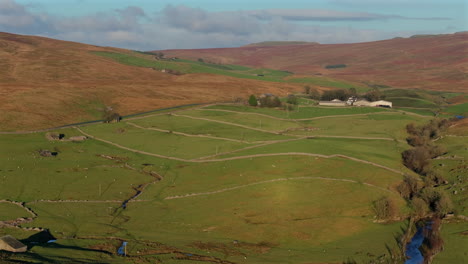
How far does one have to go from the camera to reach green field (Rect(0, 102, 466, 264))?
53.2 meters

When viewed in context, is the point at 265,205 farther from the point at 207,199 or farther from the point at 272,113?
the point at 272,113

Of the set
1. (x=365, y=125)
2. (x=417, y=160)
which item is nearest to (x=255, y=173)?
(x=417, y=160)

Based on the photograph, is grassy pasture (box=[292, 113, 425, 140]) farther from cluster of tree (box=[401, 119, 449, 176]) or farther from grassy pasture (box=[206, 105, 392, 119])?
grassy pasture (box=[206, 105, 392, 119])

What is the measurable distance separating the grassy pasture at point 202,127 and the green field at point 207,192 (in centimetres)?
46

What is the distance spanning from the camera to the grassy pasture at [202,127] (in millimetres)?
112750

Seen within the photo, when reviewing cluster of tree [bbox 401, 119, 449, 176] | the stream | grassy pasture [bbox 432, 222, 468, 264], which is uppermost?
cluster of tree [bbox 401, 119, 449, 176]

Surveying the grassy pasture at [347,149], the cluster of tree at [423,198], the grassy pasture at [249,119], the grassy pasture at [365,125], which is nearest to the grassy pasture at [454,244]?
the cluster of tree at [423,198]

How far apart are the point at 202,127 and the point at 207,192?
49094 mm

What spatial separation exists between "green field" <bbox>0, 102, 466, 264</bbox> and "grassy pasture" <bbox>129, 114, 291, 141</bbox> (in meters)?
0.46

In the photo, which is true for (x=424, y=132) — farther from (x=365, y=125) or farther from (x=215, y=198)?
(x=215, y=198)

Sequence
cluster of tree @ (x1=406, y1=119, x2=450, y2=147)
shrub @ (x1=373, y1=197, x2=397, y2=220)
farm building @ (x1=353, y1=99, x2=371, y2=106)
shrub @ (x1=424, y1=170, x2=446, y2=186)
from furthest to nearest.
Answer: farm building @ (x1=353, y1=99, x2=371, y2=106) → cluster of tree @ (x1=406, y1=119, x2=450, y2=147) → shrub @ (x1=424, y1=170, x2=446, y2=186) → shrub @ (x1=373, y1=197, x2=397, y2=220)

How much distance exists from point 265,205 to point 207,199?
26.1 feet

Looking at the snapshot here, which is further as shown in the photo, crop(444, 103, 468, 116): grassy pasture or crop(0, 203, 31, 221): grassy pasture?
crop(444, 103, 468, 116): grassy pasture

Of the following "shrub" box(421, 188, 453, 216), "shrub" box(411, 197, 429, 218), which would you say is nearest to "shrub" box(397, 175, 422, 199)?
"shrub" box(421, 188, 453, 216)
